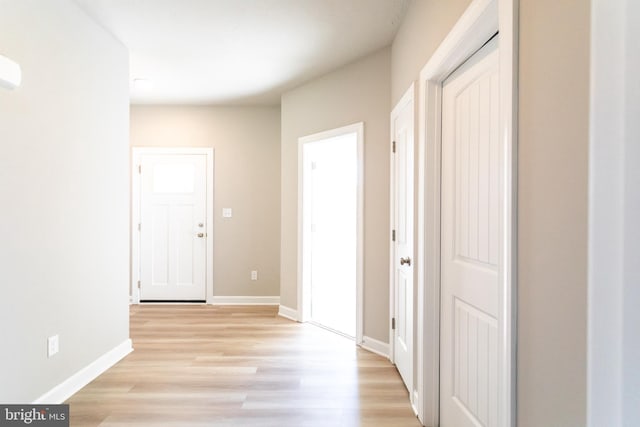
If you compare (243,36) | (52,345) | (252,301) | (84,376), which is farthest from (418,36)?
(252,301)

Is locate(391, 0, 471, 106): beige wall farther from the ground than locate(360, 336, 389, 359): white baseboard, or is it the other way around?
locate(391, 0, 471, 106): beige wall

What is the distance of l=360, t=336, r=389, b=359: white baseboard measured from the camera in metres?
3.28

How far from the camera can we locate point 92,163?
2820 mm

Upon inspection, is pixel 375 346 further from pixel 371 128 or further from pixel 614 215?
pixel 614 215

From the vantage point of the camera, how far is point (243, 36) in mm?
3160

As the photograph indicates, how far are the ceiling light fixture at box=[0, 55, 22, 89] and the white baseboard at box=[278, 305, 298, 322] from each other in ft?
10.5

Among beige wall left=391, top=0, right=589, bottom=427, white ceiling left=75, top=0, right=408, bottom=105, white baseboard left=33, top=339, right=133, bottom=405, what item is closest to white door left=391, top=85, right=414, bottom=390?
white ceiling left=75, top=0, right=408, bottom=105

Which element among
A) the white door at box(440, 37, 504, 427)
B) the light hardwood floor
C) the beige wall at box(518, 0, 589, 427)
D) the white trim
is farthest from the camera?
the light hardwood floor

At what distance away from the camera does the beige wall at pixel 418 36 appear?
192 cm

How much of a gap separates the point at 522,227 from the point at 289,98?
3771 mm

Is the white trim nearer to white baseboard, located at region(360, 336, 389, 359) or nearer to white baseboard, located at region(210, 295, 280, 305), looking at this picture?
white baseboard, located at region(360, 336, 389, 359)

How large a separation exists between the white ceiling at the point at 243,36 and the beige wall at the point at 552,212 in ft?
6.14

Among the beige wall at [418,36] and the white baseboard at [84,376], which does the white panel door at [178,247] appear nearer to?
the white baseboard at [84,376]

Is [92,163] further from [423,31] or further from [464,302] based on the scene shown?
[464,302]
